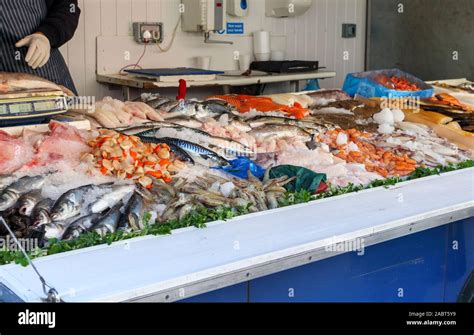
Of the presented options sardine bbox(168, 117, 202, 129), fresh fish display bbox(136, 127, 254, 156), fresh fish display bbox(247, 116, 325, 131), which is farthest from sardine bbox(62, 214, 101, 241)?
fresh fish display bbox(247, 116, 325, 131)

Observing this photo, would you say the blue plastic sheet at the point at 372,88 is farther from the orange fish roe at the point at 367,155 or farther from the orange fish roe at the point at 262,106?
the orange fish roe at the point at 367,155

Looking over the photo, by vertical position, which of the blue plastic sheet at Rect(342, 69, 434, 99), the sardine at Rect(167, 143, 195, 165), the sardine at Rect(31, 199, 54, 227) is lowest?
the sardine at Rect(31, 199, 54, 227)

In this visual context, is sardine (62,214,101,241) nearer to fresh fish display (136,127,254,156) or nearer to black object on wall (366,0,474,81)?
fresh fish display (136,127,254,156)

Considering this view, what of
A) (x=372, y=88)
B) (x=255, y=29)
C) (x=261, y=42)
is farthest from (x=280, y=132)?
(x=255, y=29)

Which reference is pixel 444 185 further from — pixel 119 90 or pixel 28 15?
pixel 119 90

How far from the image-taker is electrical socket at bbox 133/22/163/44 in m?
6.46

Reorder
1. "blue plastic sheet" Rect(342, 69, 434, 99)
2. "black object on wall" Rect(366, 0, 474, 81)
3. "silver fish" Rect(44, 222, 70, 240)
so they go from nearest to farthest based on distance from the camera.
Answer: "silver fish" Rect(44, 222, 70, 240) → "blue plastic sheet" Rect(342, 69, 434, 99) → "black object on wall" Rect(366, 0, 474, 81)

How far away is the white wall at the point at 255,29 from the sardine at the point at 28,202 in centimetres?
399

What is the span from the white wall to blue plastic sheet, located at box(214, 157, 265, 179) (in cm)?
359

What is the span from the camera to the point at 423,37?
784cm

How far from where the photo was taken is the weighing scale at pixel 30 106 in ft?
9.44

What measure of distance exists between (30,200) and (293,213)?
0.95 meters

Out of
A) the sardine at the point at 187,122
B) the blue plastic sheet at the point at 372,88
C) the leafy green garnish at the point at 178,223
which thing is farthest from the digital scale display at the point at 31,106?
the blue plastic sheet at the point at 372,88

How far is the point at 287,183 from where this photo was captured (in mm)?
2844
